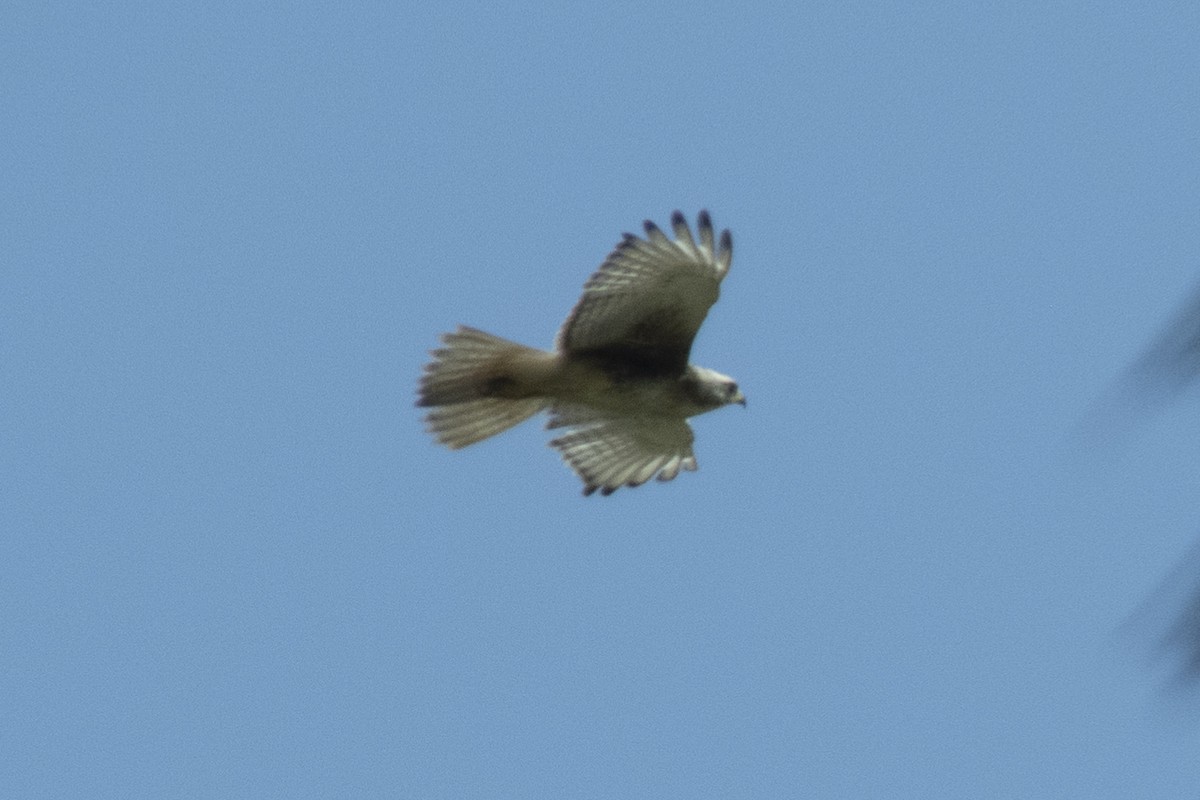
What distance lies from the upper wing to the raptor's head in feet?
0.28

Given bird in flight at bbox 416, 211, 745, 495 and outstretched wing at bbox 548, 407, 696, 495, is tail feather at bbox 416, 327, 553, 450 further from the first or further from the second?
outstretched wing at bbox 548, 407, 696, 495

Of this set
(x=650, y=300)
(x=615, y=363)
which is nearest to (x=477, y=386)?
(x=615, y=363)

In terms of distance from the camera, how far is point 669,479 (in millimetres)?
8258

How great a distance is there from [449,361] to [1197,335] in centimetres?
639

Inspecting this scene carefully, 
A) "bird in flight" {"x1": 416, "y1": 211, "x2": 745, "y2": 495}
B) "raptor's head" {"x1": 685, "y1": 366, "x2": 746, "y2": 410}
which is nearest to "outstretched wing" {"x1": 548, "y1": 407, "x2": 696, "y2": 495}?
"bird in flight" {"x1": 416, "y1": 211, "x2": 745, "y2": 495}

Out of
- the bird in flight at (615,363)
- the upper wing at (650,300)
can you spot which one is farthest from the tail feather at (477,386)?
the upper wing at (650,300)

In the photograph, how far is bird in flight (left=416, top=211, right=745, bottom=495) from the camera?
7129 millimetres

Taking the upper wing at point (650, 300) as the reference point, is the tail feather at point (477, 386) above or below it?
below

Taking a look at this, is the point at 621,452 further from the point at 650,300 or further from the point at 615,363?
the point at 650,300

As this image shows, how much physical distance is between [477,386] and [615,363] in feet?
2.10

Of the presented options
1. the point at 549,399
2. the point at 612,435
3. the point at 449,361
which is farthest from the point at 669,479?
the point at 449,361

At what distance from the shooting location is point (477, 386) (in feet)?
24.7

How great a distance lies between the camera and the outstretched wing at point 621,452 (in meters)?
8.11

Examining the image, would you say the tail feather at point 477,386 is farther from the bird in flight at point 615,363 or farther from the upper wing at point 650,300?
the upper wing at point 650,300
